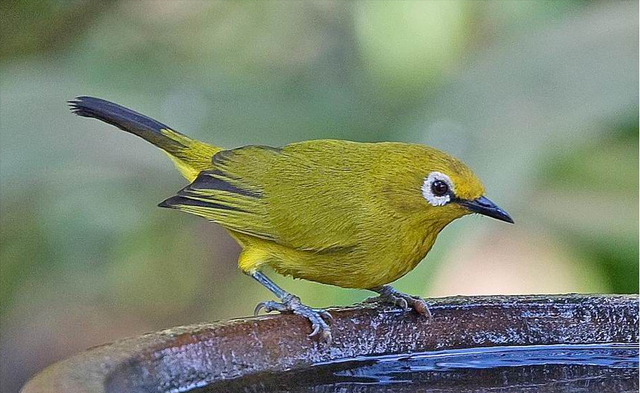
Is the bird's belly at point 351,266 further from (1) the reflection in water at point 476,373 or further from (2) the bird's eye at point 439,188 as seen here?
(1) the reflection in water at point 476,373

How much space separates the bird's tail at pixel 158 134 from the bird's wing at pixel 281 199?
0.71 ft

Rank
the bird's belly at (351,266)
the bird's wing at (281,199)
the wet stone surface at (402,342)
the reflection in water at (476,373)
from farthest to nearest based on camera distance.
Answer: the bird's wing at (281,199)
the bird's belly at (351,266)
the reflection in water at (476,373)
the wet stone surface at (402,342)

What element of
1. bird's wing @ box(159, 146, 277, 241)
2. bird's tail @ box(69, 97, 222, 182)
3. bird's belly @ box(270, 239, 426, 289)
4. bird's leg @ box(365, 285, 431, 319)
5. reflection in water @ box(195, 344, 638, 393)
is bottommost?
reflection in water @ box(195, 344, 638, 393)

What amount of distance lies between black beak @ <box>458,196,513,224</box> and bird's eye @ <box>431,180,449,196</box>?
7cm

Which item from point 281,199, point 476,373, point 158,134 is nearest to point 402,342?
point 476,373

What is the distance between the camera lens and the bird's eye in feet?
12.3

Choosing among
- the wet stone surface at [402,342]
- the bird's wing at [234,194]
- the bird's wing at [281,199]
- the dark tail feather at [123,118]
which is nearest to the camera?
the wet stone surface at [402,342]

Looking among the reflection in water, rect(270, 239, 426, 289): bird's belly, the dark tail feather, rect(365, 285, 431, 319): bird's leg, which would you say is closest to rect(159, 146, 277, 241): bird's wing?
rect(270, 239, 426, 289): bird's belly

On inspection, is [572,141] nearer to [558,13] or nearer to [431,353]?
[558,13]

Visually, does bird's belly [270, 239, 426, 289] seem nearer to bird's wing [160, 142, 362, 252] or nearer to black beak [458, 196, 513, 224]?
bird's wing [160, 142, 362, 252]

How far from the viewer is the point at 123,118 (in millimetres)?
4535

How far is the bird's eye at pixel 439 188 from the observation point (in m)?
3.73

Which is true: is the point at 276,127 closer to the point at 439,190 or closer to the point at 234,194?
the point at 234,194

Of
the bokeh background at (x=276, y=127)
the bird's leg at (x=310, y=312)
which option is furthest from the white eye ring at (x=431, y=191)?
the bird's leg at (x=310, y=312)
